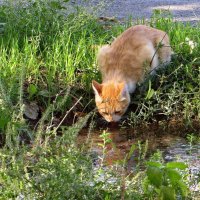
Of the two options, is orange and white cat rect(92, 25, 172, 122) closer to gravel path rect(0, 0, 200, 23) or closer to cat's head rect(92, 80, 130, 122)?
cat's head rect(92, 80, 130, 122)

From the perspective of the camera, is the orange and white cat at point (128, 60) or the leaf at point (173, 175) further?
the orange and white cat at point (128, 60)

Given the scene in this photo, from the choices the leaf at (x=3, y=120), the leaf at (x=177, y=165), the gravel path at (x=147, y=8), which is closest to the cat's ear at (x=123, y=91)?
the leaf at (x=3, y=120)

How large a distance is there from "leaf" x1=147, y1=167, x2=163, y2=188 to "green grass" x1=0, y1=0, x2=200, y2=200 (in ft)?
0.19

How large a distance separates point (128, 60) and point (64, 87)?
2.33 feet

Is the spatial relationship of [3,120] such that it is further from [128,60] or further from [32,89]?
[128,60]

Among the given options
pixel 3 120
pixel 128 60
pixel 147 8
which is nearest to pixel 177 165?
pixel 3 120

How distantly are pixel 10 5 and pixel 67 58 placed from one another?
4.90ft

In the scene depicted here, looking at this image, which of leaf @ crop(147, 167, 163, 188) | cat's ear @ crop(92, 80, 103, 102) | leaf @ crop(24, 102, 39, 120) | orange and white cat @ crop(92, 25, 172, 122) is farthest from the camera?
orange and white cat @ crop(92, 25, 172, 122)

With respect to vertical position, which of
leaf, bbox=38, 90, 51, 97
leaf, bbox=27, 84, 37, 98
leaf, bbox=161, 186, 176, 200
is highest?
leaf, bbox=161, 186, 176, 200

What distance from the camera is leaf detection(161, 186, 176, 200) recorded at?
3.71 meters

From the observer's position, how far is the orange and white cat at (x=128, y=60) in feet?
22.1

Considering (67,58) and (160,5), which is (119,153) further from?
(160,5)

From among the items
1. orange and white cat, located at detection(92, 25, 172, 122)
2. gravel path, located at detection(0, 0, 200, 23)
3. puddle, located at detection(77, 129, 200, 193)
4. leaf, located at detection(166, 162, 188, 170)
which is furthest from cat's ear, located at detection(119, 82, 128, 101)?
gravel path, located at detection(0, 0, 200, 23)

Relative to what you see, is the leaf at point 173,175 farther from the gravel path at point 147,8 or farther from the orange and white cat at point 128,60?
the gravel path at point 147,8
